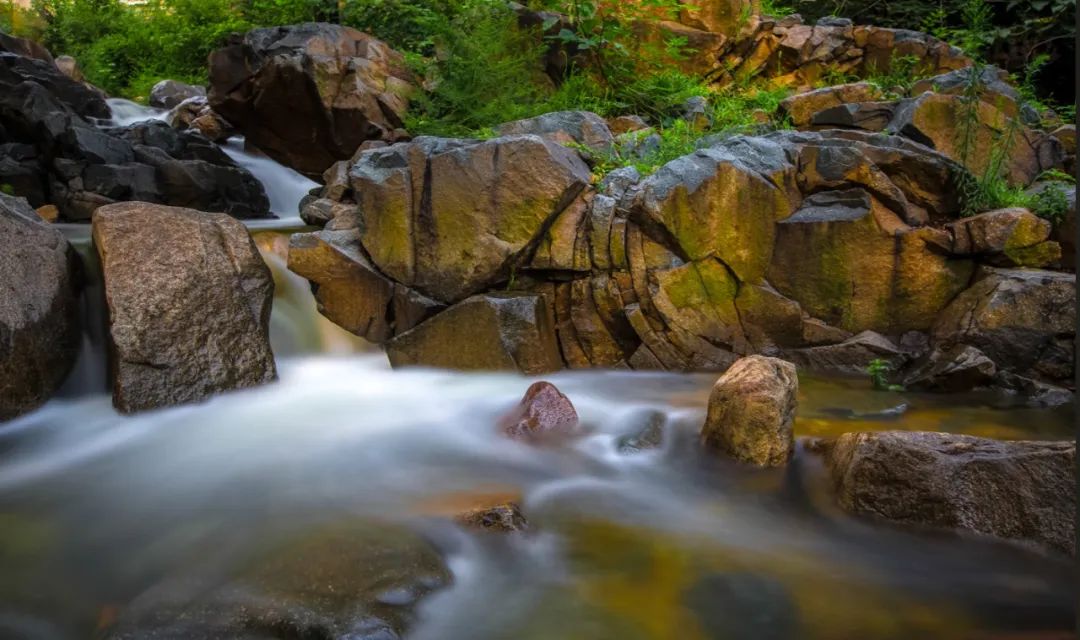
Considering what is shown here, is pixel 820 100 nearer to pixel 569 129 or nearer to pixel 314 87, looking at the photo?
pixel 569 129

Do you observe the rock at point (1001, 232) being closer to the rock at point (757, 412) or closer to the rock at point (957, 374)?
the rock at point (957, 374)

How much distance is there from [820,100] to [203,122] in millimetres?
9954

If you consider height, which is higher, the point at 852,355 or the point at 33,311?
the point at 33,311

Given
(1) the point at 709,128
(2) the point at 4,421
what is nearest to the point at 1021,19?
(1) the point at 709,128

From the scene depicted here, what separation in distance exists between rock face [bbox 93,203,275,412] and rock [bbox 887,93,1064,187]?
23.3 ft

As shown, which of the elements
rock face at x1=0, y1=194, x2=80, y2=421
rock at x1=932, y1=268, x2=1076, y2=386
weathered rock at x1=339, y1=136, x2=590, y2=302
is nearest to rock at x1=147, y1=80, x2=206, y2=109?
rock face at x1=0, y1=194, x2=80, y2=421

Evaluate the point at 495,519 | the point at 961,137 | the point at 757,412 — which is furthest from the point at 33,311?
the point at 961,137

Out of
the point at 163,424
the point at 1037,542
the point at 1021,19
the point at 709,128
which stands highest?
the point at 1021,19

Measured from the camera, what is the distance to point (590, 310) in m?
6.41

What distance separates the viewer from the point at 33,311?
500 cm

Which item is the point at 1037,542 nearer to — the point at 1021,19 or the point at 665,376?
the point at 665,376

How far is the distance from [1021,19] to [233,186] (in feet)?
44.1

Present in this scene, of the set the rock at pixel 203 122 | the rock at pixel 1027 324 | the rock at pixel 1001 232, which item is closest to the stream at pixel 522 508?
the rock at pixel 1027 324

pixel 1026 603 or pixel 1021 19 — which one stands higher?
pixel 1021 19
